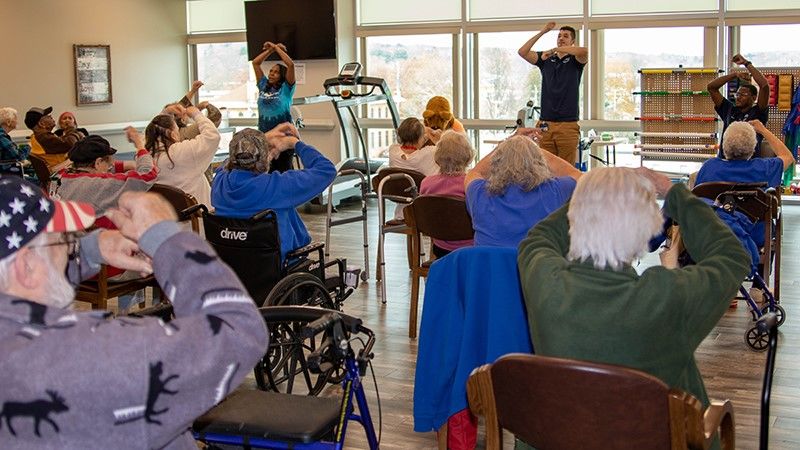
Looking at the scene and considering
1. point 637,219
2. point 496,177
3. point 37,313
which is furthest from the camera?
point 496,177

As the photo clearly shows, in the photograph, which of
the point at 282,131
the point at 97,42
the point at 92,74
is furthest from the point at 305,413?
the point at 97,42

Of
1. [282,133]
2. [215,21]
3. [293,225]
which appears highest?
[215,21]

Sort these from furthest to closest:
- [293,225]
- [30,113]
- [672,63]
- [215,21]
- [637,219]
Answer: [215,21], [672,63], [30,113], [293,225], [637,219]

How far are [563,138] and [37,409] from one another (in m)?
6.95

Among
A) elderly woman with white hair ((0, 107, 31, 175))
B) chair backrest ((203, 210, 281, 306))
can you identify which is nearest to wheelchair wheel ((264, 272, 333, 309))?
chair backrest ((203, 210, 281, 306))

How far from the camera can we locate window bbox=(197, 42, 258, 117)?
526 inches

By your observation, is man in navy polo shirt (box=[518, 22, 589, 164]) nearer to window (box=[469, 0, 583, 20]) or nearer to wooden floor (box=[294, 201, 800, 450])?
wooden floor (box=[294, 201, 800, 450])

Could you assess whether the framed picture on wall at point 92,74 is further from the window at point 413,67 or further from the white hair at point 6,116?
the window at point 413,67

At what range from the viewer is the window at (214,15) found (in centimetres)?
1323

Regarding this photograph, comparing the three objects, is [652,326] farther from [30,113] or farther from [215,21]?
[215,21]

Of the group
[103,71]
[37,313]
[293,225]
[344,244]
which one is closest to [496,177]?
[293,225]

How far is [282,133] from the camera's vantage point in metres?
5.02

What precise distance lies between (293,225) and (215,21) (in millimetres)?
9221

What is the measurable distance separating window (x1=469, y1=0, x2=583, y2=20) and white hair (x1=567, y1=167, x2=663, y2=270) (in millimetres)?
9010
